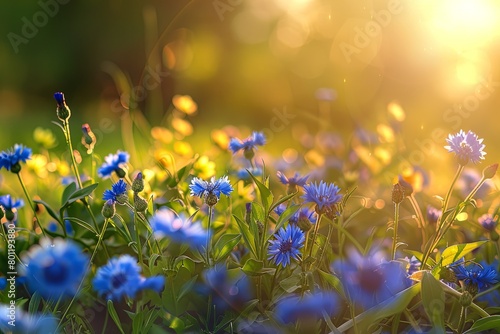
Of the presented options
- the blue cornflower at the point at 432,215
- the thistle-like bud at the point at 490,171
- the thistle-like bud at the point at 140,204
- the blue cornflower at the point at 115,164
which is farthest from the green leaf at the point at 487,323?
the blue cornflower at the point at 115,164

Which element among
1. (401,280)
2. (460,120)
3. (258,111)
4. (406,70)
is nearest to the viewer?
(401,280)

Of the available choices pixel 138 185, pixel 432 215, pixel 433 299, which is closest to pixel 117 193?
pixel 138 185

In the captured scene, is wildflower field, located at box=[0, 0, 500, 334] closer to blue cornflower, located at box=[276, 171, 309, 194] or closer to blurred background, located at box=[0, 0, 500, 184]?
blue cornflower, located at box=[276, 171, 309, 194]

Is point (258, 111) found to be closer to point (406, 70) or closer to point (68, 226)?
point (406, 70)

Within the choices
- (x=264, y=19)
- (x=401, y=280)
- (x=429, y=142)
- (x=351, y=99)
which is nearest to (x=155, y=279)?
(x=401, y=280)

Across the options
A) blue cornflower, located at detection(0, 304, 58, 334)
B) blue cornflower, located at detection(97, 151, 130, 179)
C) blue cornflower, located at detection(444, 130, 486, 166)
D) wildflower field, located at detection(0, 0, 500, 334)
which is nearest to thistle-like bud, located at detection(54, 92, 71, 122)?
wildflower field, located at detection(0, 0, 500, 334)
